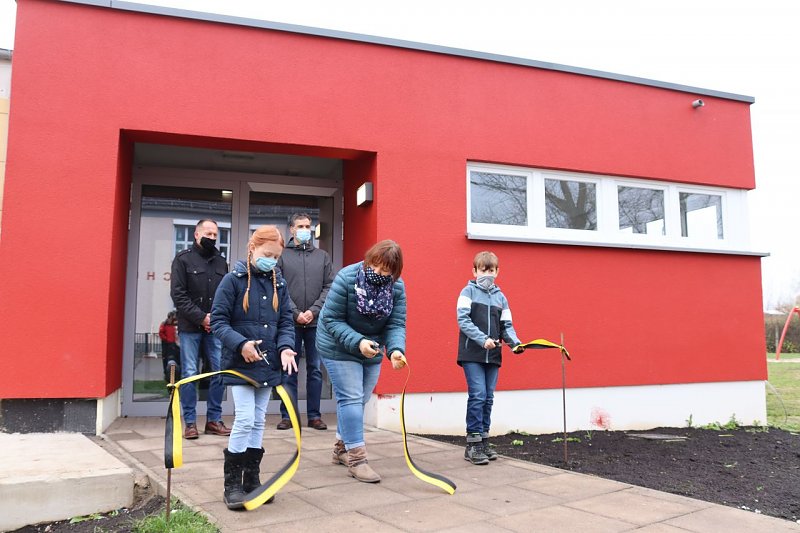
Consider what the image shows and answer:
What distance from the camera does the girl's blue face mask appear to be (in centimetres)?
365

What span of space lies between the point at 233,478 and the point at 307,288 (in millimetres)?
2658

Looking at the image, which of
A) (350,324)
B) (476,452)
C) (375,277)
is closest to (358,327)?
(350,324)

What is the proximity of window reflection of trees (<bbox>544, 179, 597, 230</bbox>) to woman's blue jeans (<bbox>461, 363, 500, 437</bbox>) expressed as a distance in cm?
274

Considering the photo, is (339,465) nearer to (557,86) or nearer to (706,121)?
(557,86)

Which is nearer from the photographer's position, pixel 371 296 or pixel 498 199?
pixel 371 296

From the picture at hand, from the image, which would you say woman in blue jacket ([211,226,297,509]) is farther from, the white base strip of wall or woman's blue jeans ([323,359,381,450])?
the white base strip of wall

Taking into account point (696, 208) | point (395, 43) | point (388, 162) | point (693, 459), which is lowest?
point (693, 459)

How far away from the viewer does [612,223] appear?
24.2 ft

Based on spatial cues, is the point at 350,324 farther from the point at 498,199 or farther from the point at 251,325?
the point at 498,199

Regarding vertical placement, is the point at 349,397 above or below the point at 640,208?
below

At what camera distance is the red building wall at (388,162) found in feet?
17.6

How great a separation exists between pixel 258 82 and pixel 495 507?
14.4 feet

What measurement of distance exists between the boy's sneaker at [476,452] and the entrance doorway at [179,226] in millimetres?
2594

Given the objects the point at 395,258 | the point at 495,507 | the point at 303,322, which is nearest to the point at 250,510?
the point at 495,507
